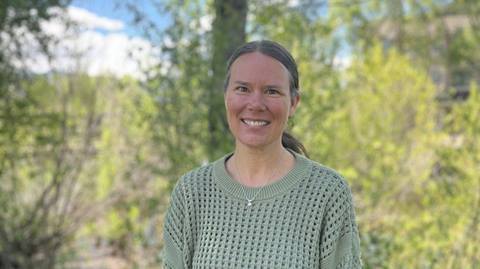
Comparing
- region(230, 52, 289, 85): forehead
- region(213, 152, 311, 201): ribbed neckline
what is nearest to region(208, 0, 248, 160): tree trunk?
region(213, 152, 311, 201): ribbed neckline

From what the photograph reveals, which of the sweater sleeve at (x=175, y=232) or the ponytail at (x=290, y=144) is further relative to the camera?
the ponytail at (x=290, y=144)

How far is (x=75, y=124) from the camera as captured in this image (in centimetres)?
540

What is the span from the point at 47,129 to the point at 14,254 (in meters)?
1.01

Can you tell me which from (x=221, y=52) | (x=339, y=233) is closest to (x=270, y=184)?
(x=339, y=233)

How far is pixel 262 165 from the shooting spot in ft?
5.05

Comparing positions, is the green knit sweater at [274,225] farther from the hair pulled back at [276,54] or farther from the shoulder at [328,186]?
the hair pulled back at [276,54]

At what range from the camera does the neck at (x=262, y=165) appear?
153 centimetres

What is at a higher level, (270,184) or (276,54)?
(276,54)

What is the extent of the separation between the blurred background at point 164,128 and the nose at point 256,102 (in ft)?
5.16

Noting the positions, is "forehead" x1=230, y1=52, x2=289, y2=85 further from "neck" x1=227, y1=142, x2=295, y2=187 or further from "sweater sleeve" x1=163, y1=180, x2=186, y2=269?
"sweater sleeve" x1=163, y1=180, x2=186, y2=269

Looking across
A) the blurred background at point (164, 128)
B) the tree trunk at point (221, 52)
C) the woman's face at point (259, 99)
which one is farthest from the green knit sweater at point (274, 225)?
the tree trunk at point (221, 52)

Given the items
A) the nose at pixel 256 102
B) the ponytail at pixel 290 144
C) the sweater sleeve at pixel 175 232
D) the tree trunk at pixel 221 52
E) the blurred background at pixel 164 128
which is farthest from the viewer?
the blurred background at pixel 164 128

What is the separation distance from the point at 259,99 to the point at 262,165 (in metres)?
0.17

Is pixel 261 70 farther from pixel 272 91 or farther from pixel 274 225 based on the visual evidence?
pixel 274 225
